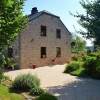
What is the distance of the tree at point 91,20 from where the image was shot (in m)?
17.6

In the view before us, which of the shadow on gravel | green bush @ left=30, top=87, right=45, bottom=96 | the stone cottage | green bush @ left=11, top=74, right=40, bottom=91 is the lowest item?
the shadow on gravel

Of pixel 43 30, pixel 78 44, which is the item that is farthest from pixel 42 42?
pixel 78 44

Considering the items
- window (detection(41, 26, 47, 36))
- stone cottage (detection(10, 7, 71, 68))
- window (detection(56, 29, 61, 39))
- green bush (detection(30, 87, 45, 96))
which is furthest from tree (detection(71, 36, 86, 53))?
green bush (detection(30, 87, 45, 96))

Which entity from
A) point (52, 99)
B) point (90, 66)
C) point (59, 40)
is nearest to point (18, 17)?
point (52, 99)

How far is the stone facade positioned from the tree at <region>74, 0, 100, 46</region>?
13.3 meters

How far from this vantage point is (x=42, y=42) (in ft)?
111

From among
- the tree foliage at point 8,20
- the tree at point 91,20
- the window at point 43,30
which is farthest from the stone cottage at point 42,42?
the tree foliage at point 8,20

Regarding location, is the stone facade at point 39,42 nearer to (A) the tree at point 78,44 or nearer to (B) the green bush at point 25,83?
A: (B) the green bush at point 25,83

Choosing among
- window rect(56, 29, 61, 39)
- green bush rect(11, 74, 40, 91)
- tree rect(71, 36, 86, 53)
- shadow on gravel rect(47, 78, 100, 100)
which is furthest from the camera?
tree rect(71, 36, 86, 53)

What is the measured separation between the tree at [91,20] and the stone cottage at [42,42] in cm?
1224

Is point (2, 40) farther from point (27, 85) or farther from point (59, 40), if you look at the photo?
point (59, 40)

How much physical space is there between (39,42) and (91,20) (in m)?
15.8

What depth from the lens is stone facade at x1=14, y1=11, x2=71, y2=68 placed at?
31616mm

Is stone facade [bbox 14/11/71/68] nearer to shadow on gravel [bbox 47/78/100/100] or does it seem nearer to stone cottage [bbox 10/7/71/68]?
stone cottage [bbox 10/7/71/68]
